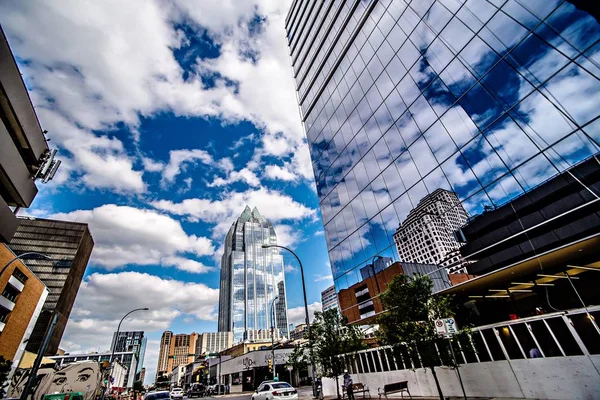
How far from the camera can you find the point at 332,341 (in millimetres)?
17906

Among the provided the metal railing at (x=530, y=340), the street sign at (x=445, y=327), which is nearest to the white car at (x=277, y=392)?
the metal railing at (x=530, y=340)

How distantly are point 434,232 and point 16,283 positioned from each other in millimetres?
43044

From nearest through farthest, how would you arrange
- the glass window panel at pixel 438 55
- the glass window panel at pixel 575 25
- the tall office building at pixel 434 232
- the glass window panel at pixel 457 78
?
the glass window panel at pixel 575 25 → the tall office building at pixel 434 232 → the glass window panel at pixel 457 78 → the glass window panel at pixel 438 55

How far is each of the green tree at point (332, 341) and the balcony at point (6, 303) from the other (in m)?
32.6

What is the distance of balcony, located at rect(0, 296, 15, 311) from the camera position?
2810 centimetres

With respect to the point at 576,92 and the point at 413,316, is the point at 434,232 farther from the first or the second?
the point at 576,92

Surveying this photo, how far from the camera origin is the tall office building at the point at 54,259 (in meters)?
97.9

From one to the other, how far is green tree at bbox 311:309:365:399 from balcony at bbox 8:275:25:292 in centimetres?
3325

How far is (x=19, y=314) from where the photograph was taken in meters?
Result: 32.4

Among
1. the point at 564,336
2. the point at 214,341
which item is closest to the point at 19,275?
the point at 564,336

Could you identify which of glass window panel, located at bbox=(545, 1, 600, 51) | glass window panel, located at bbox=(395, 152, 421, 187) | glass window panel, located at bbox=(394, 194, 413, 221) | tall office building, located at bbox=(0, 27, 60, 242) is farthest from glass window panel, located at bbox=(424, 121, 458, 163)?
tall office building, located at bbox=(0, 27, 60, 242)

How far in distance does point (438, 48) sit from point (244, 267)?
621 ft

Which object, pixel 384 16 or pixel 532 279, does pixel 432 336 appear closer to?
Result: pixel 532 279

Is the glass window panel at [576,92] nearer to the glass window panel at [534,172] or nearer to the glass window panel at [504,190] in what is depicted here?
the glass window panel at [534,172]
